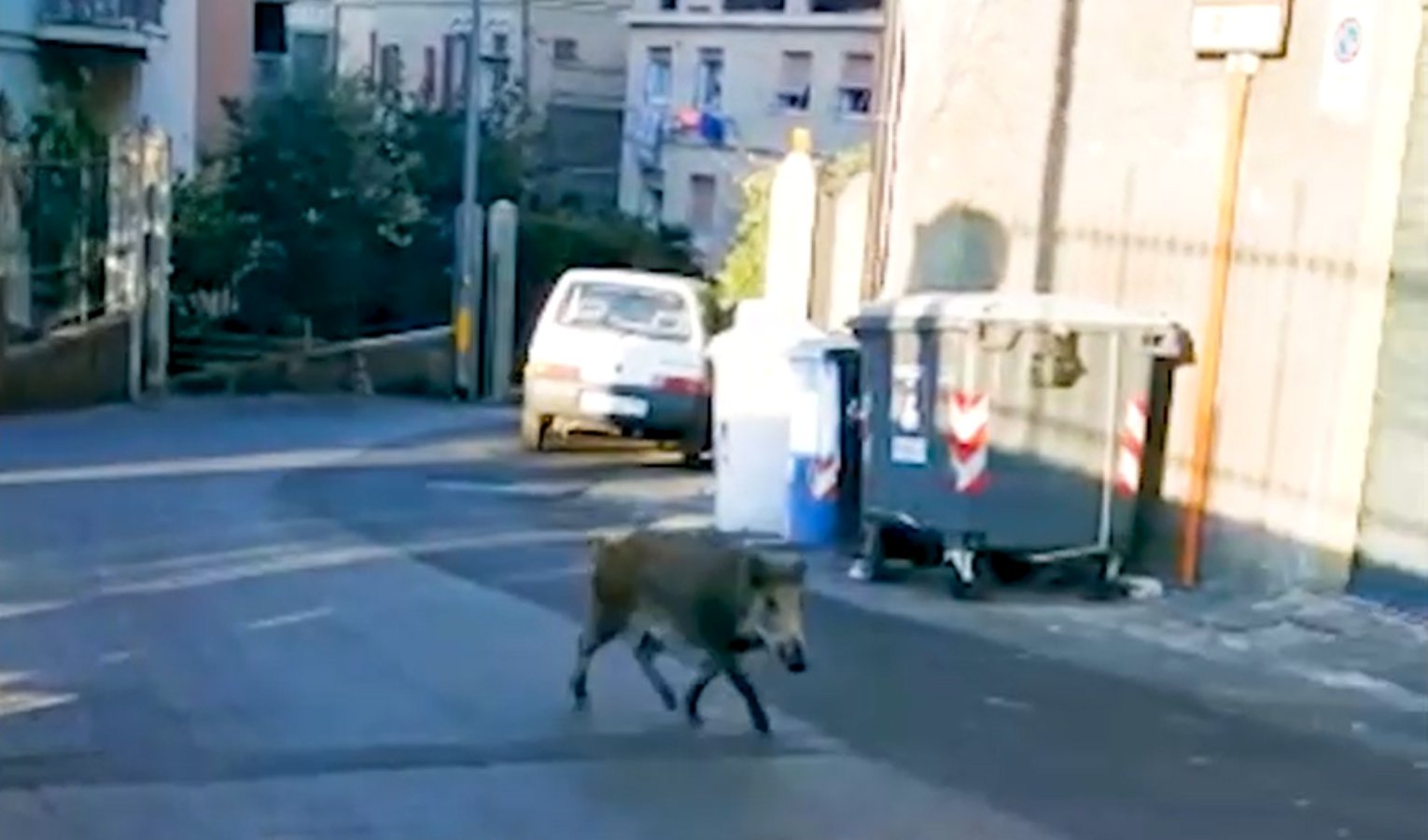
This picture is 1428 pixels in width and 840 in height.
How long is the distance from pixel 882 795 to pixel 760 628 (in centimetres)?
94

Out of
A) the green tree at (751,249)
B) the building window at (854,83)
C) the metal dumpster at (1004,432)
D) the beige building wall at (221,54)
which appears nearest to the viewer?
the metal dumpster at (1004,432)

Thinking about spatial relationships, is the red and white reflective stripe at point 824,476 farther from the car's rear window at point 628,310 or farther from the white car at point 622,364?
the car's rear window at point 628,310

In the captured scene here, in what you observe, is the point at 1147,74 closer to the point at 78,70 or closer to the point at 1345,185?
the point at 1345,185

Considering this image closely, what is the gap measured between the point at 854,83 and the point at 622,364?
1058 inches

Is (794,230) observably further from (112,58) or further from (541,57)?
(541,57)

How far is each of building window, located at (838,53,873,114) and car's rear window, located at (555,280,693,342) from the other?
2512 centimetres

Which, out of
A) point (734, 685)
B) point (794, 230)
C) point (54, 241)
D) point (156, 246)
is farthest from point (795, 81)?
point (734, 685)

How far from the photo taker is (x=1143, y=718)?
10000 mm

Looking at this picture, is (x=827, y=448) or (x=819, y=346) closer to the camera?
(x=827, y=448)

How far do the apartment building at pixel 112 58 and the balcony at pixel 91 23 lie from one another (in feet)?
0.04

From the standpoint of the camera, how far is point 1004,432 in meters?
13.6

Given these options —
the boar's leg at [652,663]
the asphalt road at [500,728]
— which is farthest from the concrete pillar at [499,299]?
the boar's leg at [652,663]

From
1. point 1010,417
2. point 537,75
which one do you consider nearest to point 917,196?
point 1010,417

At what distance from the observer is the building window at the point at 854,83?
47281 millimetres
